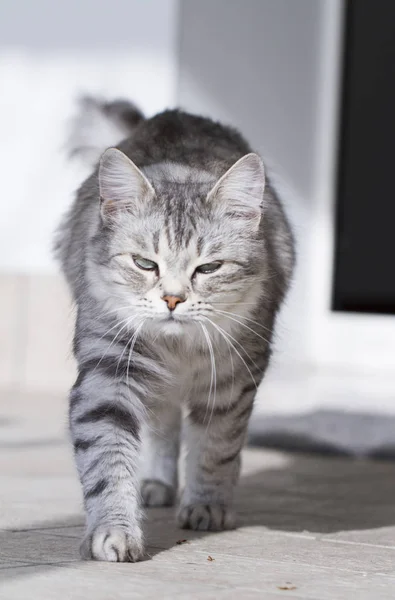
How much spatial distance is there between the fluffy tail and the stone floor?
1000 millimetres

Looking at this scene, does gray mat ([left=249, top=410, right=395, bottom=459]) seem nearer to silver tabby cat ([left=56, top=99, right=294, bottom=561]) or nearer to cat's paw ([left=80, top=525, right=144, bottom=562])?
silver tabby cat ([left=56, top=99, right=294, bottom=561])

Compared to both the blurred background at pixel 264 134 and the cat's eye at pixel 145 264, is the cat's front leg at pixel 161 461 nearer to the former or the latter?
the cat's eye at pixel 145 264

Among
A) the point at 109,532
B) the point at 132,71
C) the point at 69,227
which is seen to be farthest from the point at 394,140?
the point at 109,532

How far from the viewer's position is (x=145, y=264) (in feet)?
8.30

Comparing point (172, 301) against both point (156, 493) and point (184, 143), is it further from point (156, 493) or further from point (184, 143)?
point (156, 493)

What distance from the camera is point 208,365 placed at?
2.71 meters

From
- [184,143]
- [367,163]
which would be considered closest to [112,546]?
[184,143]

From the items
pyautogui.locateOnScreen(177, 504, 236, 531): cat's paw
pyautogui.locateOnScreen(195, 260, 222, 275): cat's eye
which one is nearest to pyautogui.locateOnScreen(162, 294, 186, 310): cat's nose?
pyautogui.locateOnScreen(195, 260, 222, 275): cat's eye

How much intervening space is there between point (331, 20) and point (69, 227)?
3596 millimetres

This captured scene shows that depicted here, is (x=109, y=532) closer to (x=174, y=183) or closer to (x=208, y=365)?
(x=208, y=365)

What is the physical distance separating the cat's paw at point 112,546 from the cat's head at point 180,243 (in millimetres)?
453

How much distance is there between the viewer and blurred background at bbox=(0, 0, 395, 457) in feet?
18.9

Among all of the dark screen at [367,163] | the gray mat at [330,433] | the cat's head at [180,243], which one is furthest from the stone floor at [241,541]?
the dark screen at [367,163]

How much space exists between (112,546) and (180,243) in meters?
0.67
